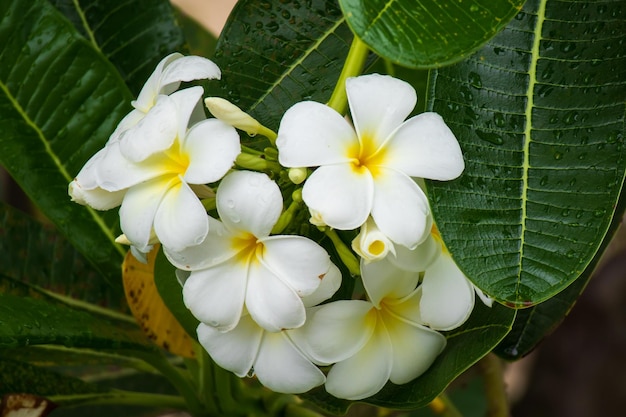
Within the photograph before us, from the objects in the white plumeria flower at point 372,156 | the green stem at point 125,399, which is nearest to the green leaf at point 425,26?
the white plumeria flower at point 372,156

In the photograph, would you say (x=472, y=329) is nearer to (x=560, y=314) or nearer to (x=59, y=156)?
(x=560, y=314)

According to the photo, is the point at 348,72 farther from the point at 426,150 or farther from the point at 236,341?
the point at 236,341

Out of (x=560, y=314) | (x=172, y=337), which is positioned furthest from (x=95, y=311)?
(x=560, y=314)

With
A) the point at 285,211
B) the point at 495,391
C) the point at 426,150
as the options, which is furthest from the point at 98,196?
the point at 495,391

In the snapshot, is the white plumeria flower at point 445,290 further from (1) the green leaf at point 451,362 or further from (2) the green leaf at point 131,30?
(2) the green leaf at point 131,30

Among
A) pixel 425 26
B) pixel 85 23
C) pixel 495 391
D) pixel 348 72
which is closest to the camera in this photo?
pixel 425 26

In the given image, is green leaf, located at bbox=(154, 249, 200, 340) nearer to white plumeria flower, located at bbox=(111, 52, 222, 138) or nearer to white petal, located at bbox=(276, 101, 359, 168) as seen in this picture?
white plumeria flower, located at bbox=(111, 52, 222, 138)

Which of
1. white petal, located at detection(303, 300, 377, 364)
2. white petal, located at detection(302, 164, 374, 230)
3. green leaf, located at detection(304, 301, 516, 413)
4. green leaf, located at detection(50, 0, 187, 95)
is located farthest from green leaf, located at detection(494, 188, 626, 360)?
green leaf, located at detection(50, 0, 187, 95)
